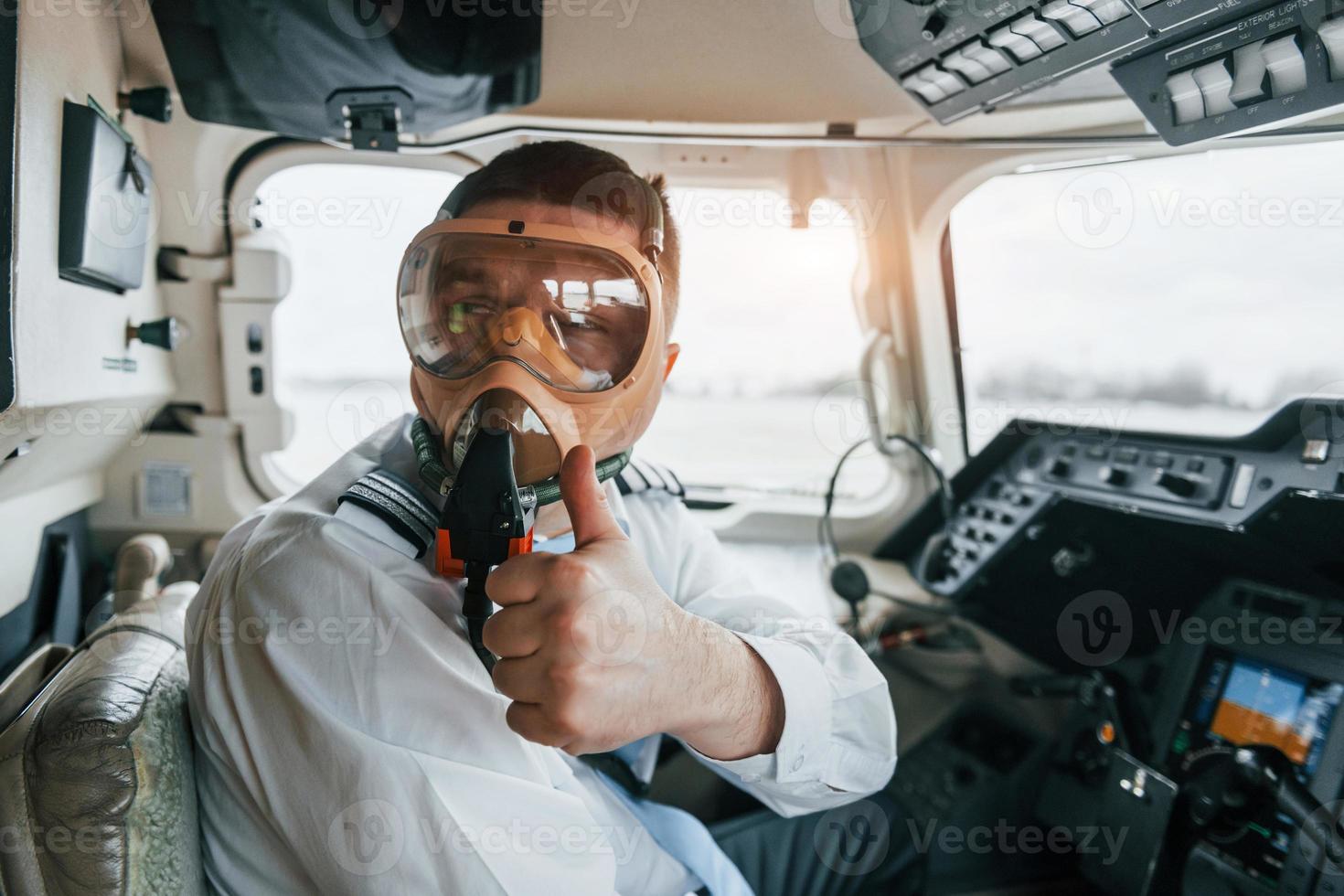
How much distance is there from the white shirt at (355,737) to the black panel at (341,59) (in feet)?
3.33

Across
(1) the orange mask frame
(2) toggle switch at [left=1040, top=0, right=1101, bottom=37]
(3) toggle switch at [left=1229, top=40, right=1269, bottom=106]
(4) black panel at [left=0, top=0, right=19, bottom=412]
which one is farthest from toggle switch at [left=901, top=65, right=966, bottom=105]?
(4) black panel at [left=0, top=0, right=19, bottom=412]

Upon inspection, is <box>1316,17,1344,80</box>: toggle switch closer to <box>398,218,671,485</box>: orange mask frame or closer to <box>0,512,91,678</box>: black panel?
<box>398,218,671,485</box>: orange mask frame

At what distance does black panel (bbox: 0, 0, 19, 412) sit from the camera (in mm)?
1479

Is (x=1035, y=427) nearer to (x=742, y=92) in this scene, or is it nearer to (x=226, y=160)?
(x=742, y=92)

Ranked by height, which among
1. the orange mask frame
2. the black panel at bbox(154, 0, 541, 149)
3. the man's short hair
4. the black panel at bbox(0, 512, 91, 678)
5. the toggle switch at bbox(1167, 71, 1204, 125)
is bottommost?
the black panel at bbox(0, 512, 91, 678)

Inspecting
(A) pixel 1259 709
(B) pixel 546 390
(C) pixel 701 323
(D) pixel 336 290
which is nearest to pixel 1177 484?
(A) pixel 1259 709

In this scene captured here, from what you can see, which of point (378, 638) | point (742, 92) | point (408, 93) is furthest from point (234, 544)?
point (742, 92)

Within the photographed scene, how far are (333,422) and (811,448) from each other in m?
1.74

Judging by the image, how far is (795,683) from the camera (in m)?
1.31

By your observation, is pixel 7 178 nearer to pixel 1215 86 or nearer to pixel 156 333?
pixel 156 333

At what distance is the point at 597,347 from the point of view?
1272 millimetres

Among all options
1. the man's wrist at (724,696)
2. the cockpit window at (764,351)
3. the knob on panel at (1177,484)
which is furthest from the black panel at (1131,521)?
the man's wrist at (724,696)

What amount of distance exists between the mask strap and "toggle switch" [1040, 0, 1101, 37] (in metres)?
1.27

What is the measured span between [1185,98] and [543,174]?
1.34m
